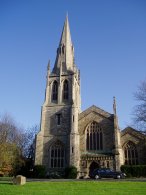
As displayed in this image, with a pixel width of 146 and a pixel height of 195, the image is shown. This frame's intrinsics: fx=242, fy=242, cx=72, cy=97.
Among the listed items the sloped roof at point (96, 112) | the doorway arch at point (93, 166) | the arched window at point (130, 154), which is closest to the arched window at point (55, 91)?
the sloped roof at point (96, 112)

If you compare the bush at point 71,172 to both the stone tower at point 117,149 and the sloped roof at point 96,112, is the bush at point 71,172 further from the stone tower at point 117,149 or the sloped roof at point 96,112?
the sloped roof at point 96,112

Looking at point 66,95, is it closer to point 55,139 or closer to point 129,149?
point 55,139

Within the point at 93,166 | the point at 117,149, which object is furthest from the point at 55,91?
the point at 117,149

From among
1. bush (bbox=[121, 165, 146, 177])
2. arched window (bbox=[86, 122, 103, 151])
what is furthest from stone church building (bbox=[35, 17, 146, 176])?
bush (bbox=[121, 165, 146, 177])

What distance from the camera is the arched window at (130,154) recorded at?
129ft

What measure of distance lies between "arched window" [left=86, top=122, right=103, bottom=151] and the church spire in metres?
13.2

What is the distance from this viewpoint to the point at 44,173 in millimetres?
37344

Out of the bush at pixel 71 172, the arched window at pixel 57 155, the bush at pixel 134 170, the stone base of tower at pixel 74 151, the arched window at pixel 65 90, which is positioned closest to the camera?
the bush at pixel 71 172

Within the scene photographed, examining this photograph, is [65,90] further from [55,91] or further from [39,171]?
[39,171]

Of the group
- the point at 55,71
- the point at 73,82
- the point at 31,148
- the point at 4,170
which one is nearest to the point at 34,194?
the point at 4,170

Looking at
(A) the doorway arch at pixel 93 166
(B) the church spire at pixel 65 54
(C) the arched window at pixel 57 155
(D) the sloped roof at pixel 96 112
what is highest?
(B) the church spire at pixel 65 54

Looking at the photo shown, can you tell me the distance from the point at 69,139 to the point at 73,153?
2.52 meters

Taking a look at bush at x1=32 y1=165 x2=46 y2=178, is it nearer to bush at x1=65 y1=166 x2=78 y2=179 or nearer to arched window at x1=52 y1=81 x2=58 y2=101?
bush at x1=65 y1=166 x2=78 y2=179

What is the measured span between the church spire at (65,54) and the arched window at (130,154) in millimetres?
18711
